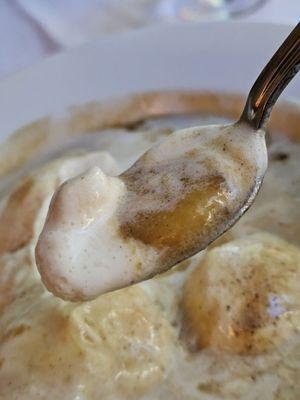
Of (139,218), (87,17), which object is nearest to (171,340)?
(139,218)

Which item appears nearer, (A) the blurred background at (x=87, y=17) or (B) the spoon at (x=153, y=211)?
(B) the spoon at (x=153, y=211)

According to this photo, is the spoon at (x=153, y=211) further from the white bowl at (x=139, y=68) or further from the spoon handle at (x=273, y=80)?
the white bowl at (x=139, y=68)

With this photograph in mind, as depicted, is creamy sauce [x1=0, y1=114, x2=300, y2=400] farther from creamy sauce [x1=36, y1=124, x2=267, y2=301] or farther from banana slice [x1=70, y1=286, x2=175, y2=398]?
creamy sauce [x1=36, y1=124, x2=267, y2=301]

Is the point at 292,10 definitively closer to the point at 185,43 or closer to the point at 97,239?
the point at 185,43

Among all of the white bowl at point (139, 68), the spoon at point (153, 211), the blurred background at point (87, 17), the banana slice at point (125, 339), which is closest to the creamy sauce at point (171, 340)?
the banana slice at point (125, 339)

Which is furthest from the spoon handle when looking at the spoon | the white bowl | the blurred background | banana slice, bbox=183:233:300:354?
the blurred background

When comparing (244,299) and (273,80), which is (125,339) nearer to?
(244,299)

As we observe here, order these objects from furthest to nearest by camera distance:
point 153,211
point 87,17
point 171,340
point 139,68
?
1. point 87,17
2. point 139,68
3. point 171,340
4. point 153,211

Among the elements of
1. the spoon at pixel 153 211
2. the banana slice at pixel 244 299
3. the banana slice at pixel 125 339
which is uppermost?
the spoon at pixel 153 211
